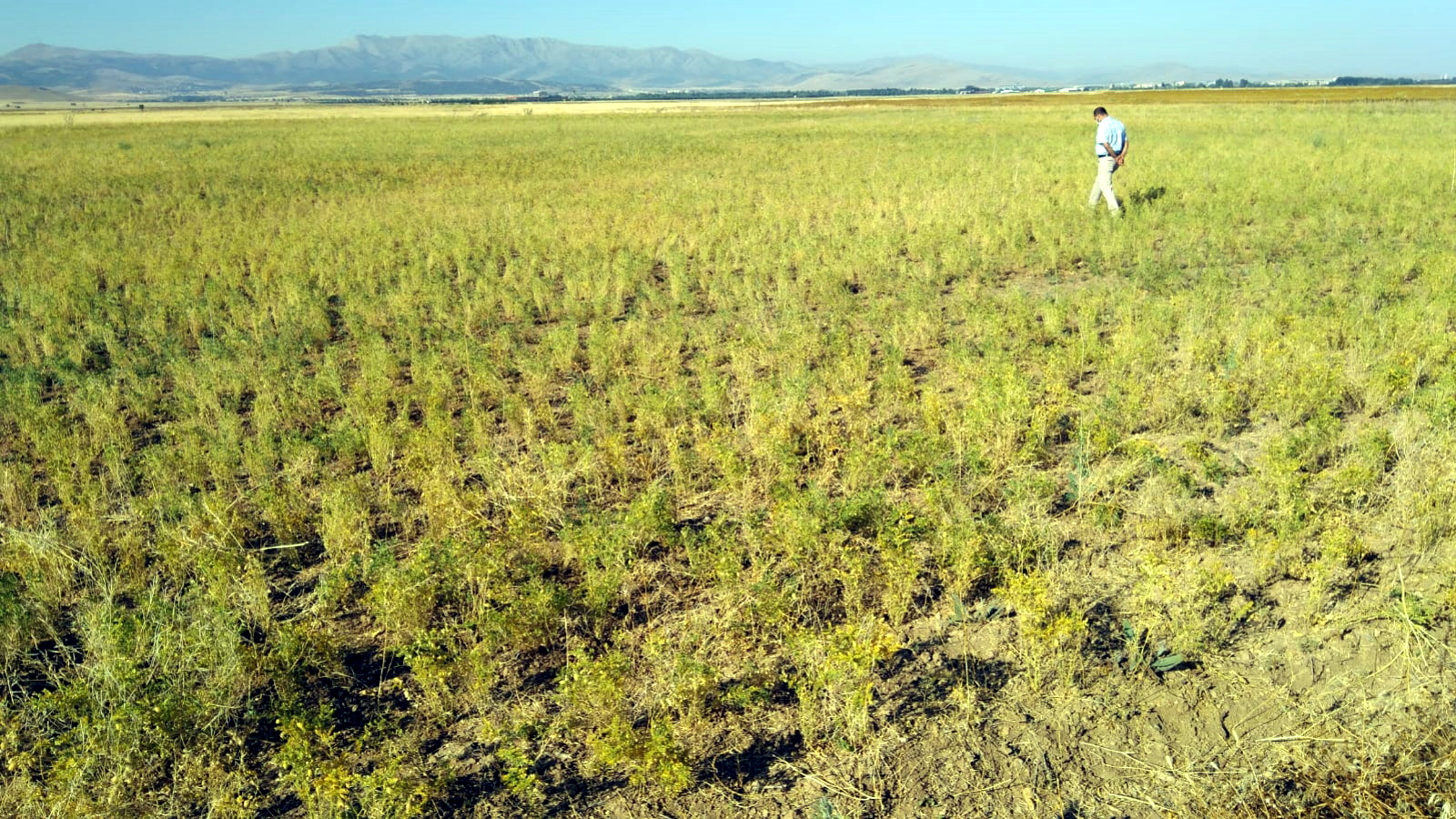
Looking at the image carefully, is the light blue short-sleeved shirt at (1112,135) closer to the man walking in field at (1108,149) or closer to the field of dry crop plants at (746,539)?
the man walking in field at (1108,149)

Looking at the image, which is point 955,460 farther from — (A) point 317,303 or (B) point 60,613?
(A) point 317,303

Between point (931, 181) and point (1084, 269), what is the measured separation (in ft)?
27.2

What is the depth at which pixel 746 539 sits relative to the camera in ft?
15.8

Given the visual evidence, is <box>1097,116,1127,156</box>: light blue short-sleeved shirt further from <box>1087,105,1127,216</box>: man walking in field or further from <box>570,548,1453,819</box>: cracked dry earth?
<box>570,548,1453,819</box>: cracked dry earth

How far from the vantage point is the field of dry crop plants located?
3309 mm

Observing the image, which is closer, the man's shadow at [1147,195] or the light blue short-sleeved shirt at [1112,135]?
the light blue short-sleeved shirt at [1112,135]


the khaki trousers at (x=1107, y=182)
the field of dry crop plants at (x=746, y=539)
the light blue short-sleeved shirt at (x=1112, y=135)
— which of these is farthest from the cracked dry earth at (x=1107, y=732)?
the khaki trousers at (x=1107, y=182)

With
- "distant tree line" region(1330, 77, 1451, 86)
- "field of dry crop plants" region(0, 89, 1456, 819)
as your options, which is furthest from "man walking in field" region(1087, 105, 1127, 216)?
"distant tree line" region(1330, 77, 1451, 86)

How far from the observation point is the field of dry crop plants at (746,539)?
3309mm

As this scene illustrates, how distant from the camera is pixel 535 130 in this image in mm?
47094

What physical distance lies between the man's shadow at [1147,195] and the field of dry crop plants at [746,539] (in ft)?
12.0

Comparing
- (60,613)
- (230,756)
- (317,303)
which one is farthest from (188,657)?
(317,303)

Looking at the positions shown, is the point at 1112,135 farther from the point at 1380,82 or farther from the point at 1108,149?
the point at 1380,82

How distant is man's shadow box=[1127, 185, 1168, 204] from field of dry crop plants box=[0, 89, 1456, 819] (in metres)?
3.65
